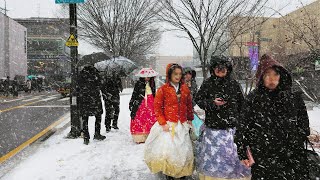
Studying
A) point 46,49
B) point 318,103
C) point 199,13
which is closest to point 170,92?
point 199,13

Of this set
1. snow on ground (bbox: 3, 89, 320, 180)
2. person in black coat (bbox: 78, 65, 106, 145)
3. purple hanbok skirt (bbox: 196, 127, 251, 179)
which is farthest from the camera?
person in black coat (bbox: 78, 65, 106, 145)

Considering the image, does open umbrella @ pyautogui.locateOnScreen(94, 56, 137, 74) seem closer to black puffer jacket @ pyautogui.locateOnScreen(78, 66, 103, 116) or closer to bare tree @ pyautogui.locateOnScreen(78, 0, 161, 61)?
black puffer jacket @ pyautogui.locateOnScreen(78, 66, 103, 116)

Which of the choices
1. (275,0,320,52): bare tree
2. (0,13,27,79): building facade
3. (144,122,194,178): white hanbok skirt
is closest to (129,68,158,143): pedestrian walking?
(144,122,194,178): white hanbok skirt

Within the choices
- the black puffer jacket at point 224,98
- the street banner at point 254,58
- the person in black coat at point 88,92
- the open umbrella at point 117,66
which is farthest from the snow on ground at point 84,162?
the street banner at point 254,58

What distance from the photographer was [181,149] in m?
4.22

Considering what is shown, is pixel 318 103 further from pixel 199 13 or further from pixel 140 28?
pixel 140 28

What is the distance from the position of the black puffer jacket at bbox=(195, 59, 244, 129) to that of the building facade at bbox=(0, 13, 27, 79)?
36075 mm

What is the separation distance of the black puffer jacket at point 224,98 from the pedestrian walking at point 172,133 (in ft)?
1.79

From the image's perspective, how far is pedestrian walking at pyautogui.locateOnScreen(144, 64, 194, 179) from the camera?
4.21m

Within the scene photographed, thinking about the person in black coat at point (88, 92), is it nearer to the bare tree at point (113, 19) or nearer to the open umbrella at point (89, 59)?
the open umbrella at point (89, 59)

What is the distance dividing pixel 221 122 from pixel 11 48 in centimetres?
4010

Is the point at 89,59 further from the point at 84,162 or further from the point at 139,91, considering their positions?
the point at 84,162

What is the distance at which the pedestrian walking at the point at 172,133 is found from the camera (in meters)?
4.21

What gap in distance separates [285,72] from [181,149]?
1.81m
